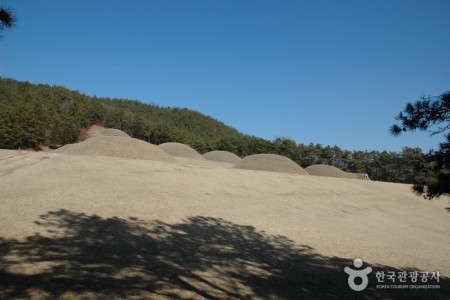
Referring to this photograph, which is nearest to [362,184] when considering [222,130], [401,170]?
[401,170]

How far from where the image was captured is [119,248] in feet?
22.9

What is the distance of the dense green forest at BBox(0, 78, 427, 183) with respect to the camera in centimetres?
5212

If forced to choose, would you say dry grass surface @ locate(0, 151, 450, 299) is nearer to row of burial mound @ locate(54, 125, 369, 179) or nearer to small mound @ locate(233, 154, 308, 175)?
row of burial mound @ locate(54, 125, 369, 179)

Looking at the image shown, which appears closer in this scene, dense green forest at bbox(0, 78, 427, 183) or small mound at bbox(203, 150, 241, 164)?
dense green forest at bbox(0, 78, 427, 183)

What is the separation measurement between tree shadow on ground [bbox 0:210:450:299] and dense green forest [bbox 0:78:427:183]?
A: 165 feet

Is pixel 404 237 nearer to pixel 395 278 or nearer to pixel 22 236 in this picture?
pixel 395 278

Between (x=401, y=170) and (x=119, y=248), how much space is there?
73.9 meters

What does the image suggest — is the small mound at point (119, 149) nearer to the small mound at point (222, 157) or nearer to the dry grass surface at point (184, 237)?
the dry grass surface at point (184, 237)

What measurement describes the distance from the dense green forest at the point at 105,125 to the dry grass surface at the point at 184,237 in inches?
1533

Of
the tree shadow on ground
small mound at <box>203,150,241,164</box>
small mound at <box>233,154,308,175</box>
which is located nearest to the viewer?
the tree shadow on ground

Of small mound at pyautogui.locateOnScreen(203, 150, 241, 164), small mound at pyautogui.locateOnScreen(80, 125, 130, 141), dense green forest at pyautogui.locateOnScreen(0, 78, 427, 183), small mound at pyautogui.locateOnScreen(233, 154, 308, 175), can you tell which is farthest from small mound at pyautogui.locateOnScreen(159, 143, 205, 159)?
dense green forest at pyautogui.locateOnScreen(0, 78, 427, 183)

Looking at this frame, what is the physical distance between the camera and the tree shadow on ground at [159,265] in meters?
4.97

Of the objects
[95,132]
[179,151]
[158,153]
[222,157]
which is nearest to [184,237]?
[158,153]

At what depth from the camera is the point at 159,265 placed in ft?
20.5
